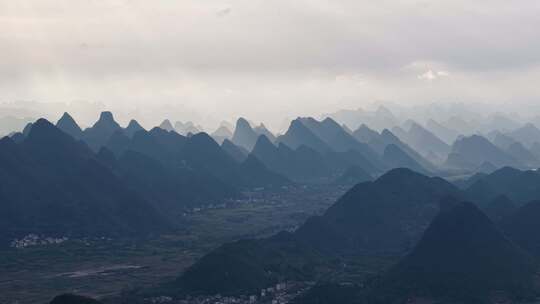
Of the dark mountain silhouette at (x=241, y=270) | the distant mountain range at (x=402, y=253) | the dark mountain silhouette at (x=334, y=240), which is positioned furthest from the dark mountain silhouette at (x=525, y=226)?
the dark mountain silhouette at (x=241, y=270)

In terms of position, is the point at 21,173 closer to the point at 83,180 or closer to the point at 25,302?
the point at 83,180

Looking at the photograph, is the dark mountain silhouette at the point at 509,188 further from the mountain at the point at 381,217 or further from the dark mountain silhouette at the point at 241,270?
the dark mountain silhouette at the point at 241,270

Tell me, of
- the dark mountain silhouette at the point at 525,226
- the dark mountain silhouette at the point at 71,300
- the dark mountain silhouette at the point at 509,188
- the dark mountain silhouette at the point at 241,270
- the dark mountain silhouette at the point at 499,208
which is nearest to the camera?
the dark mountain silhouette at the point at 71,300

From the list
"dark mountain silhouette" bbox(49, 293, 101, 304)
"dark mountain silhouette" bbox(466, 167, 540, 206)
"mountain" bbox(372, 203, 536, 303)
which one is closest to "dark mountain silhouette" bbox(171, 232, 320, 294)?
"mountain" bbox(372, 203, 536, 303)

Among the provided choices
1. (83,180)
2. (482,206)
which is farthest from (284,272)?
(83,180)

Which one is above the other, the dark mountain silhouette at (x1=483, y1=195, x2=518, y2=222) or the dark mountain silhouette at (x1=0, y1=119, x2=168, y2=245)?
the dark mountain silhouette at (x1=0, y1=119, x2=168, y2=245)

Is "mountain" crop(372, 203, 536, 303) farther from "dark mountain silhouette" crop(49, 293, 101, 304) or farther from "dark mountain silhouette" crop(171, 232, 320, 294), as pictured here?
"dark mountain silhouette" crop(49, 293, 101, 304)
